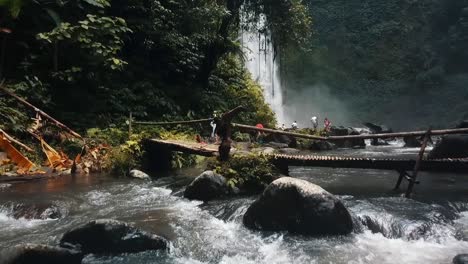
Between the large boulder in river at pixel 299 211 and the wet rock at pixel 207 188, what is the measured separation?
1.77 m

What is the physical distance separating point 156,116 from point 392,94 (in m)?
29.4

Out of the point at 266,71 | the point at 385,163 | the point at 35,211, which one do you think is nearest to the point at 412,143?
the point at 266,71

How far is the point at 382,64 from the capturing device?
41000mm

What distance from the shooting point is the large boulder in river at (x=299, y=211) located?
6.34 meters

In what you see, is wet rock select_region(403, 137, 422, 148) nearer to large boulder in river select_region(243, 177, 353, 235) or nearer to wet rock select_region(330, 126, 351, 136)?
wet rock select_region(330, 126, 351, 136)

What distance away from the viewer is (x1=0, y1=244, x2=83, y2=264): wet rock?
502 cm

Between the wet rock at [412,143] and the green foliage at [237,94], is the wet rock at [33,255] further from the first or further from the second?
the wet rock at [412,143]

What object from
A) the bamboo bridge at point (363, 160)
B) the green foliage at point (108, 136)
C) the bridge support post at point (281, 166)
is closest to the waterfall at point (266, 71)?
the green foliage at point (108, 136)

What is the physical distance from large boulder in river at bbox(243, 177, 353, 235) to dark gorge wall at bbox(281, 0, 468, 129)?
101 ft

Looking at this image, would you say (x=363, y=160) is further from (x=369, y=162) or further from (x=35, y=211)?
(x=35, y=211)

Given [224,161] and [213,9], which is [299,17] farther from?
[224,161]

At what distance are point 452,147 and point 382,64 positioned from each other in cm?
3123

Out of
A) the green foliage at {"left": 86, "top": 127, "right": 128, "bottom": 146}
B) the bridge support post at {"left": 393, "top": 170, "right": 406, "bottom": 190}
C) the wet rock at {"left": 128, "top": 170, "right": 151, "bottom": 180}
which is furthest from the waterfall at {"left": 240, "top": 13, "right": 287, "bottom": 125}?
the bridge support post at {"left": 393, "top": 170, "right": 406, "bottom": 190}

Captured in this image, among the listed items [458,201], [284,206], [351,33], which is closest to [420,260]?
[284,206]
